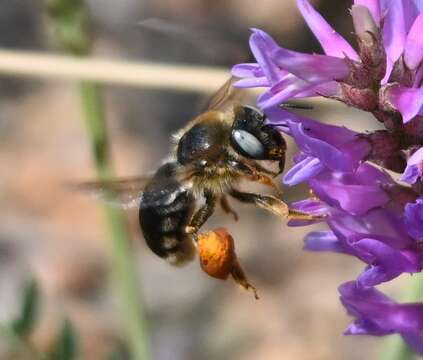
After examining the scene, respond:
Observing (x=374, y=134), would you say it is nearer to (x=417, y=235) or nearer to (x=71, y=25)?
(x=417, y=235)

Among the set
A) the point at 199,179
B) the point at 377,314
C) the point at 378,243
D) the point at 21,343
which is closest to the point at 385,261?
the point at 378,243

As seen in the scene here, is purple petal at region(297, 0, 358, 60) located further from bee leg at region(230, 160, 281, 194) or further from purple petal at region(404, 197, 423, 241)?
bee leg at region(230, 160, 281, 194)

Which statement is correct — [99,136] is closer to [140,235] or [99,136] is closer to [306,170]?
[306,170]

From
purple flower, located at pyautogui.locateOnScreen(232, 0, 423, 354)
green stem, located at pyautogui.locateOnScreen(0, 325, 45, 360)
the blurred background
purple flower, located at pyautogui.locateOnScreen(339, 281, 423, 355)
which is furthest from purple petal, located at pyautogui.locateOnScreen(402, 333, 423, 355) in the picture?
the blurred background

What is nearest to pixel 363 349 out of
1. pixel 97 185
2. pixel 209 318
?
A: pixel 209 318

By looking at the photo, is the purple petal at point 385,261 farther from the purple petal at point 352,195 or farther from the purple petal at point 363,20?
the purple petal at point 363,20
